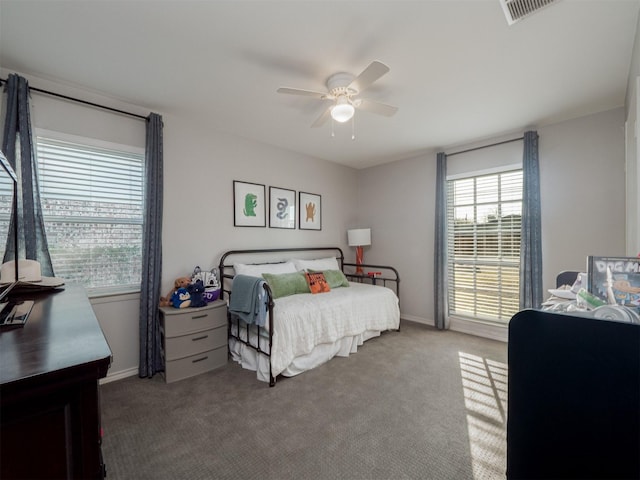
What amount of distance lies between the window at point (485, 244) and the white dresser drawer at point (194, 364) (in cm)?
307

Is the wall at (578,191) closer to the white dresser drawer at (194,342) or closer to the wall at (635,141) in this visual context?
the wall at (635,141)

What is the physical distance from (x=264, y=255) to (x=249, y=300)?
1162 mm

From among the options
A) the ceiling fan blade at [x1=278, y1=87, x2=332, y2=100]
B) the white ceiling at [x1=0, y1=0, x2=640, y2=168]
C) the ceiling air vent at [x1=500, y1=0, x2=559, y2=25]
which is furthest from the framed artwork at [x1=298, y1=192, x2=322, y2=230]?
the ceiling air vent at [x1=500, y1=0, x2=559, y2=25]

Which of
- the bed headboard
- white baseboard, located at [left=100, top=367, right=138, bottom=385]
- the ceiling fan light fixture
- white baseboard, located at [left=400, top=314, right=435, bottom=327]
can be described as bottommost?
white baseboard, located at [left=100, top=367, right=138, bottom=385]

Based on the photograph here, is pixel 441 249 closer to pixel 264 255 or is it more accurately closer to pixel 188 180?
pixel 264 255

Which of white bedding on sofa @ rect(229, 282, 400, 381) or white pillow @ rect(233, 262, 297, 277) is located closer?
white bedding on sofa @ rect(229, 282, 400, 381)

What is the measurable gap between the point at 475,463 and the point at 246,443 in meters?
1.35

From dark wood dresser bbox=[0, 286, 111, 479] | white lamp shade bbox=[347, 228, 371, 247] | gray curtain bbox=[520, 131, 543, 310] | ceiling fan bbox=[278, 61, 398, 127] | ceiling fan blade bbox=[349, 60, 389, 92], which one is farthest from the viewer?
white lamp shade bbox=[347, 228, 371, 247]

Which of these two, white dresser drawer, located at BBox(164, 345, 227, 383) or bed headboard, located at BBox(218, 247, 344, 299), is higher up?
bed headboard, located at BBox(218, 247, 344, 299)

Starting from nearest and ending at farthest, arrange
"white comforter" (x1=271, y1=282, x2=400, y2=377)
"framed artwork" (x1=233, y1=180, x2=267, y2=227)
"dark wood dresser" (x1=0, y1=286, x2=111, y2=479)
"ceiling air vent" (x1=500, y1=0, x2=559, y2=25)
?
"dark wood dresser" (x1=0, y1=286, x2=111, y2=479) < "ceiling air vent" (x1=500, y1=0, x2=559, y2=25) < "white comforter" (x1=271, y1=282, x2=400, y2=377) < "framed artwork" (x1=233, y1=180, x2=267, y2=227)

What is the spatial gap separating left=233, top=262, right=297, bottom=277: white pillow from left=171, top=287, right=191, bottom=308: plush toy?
621 millimetres

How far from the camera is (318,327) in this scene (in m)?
2.84

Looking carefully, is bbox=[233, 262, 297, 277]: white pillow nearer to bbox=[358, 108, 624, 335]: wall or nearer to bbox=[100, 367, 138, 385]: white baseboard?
bbox=[100, 367, 138, 385]: white baseboard

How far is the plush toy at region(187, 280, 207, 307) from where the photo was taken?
8.98 feet
